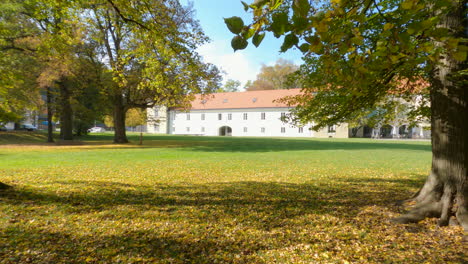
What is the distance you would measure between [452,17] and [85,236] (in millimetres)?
7147

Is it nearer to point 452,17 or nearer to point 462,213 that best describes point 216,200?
point 462,213

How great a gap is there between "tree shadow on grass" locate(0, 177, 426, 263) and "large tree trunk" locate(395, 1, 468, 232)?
1.08 metres

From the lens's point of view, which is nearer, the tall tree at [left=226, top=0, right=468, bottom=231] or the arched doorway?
the tall tree at [left=226, top=0, right=468, bottom=231]

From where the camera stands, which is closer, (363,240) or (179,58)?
(363,240)

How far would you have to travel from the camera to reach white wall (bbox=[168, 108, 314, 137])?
188 feet

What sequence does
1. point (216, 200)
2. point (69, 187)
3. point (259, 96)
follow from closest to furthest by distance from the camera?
point (216, 200), point (69, 187), point (259, 96)

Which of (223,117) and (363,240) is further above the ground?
(223,117)

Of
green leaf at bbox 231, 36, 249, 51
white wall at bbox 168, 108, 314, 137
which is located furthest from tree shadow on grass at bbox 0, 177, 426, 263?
white wall at bbox 168, 108, 314, 137

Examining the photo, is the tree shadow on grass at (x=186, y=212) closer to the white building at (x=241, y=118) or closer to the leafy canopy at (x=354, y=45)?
the leafy canopy at (x=354, y=45)

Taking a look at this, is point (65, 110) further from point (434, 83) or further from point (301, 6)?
point (301, 6)

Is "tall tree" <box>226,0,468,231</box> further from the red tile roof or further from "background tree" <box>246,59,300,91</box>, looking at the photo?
"background tree" <box>246,59,300,91</box>

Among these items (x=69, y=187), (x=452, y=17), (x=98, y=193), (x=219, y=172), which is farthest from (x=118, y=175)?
(x=452, y=17)

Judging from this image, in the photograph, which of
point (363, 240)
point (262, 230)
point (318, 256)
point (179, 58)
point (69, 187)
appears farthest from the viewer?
point (179, 58)

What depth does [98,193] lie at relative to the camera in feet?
22.3
